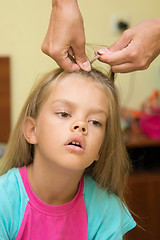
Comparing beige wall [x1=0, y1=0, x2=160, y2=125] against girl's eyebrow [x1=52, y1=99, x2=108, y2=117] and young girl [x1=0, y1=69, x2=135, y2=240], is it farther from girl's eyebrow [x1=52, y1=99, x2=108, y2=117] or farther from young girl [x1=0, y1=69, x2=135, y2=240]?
girl's eyebrow [x1=52, y1=99, x2=108, y2=117]

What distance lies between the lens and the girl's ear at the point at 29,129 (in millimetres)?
1085

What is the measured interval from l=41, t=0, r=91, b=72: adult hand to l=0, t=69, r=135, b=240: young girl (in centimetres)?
12

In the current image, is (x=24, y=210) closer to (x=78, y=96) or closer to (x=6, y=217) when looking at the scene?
(x=6, y=217)

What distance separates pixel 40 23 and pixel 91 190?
163cm

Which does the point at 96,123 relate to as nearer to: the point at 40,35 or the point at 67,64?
the point at 67,64

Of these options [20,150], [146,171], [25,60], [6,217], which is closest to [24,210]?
[6,217]

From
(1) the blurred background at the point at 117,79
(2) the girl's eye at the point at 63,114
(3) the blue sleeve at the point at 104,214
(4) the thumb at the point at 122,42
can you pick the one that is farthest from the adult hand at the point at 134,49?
(1) the blurred background at the point at 117,79

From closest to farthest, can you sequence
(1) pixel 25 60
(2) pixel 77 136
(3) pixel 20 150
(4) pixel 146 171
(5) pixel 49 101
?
(2) pixel 77 136 → (5) pixel 49 101 → (3) pixel 20 150 → (4) pixel 146 171 → (1) pixel 25 60

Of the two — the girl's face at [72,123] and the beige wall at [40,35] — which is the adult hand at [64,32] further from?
the beige wall at [40,35]

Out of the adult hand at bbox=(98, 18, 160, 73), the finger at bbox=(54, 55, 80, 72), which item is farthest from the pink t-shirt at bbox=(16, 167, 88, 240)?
the adult hand at bbox=(98, 18, 160, 73)

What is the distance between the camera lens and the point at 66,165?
905 millimetres

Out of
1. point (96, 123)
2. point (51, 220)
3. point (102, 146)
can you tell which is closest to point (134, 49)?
point (96, 123)

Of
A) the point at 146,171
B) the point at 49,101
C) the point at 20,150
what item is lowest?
the point at 146,171

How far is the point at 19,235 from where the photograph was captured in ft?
3.20
